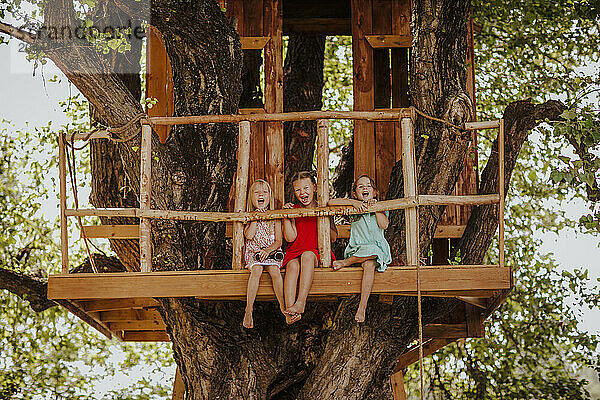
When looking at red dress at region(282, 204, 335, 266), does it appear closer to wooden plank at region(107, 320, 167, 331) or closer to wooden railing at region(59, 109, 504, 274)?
wooden railing at region(59, 109, 504, 274)

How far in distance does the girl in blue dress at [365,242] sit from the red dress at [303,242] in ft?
0.78

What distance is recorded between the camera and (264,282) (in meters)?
6.43

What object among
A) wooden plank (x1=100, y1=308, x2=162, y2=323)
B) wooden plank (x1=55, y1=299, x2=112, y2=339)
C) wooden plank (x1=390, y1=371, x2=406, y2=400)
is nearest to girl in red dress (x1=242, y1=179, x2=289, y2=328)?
wooden plank (x1=55, y1=299, x2=112, y2=339)

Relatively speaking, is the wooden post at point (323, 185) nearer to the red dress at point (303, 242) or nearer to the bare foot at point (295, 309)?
the red dress at point (303, 242)

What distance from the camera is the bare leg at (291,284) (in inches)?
250

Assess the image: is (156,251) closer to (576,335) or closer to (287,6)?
(287,6)

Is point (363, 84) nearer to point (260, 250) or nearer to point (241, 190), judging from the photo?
point (241, 190)

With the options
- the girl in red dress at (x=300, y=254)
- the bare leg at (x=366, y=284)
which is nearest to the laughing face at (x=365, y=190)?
the girl in red dress at (x=300, y=254)

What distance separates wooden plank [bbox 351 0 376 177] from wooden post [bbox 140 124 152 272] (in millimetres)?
2901

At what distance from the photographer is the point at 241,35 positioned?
30.2 feet

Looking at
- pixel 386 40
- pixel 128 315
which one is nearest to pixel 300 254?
pixel 128 315

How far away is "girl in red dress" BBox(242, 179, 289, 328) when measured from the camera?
6.36m

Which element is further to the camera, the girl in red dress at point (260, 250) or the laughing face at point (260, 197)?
the laughing face at point (260, 197)

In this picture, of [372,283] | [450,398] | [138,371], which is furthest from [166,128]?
[138,371]
